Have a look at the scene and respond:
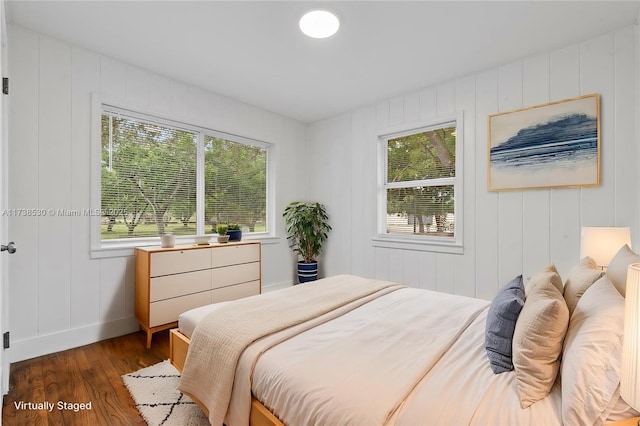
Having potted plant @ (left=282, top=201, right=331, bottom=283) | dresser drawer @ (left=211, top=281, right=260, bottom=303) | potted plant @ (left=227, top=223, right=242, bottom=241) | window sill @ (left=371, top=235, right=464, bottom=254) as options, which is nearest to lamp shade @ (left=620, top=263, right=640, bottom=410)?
window sill @ (left=371, top=235, right=464, bottom=254)

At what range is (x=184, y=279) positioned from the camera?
2951mm

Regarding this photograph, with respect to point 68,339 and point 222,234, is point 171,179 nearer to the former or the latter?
point 222,234

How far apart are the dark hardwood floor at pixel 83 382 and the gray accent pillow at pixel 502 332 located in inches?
71.7

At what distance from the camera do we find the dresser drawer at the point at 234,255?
3.24m

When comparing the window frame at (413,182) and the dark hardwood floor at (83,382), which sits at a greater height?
the window frame at (413,182)

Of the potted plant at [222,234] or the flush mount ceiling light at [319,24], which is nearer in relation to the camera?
the flush mount ceiling light at [319,24]

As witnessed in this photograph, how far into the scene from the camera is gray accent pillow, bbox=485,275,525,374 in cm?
118

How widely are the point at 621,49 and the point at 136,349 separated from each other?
4.60 meters

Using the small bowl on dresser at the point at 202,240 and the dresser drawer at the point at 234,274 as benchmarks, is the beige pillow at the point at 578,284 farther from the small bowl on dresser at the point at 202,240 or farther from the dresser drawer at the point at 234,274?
the small bowl on dresser at the point at 202,240

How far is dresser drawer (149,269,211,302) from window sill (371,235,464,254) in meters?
2.05

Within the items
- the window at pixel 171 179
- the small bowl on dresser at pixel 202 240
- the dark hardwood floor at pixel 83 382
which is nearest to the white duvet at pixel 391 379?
the dark hardwood floor at pixel 83 382

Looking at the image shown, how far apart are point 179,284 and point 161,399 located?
1182 millimetres

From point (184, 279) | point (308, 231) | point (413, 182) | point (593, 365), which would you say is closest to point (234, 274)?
point (184, 279)

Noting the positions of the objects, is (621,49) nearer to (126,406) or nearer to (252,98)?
(252,98)
